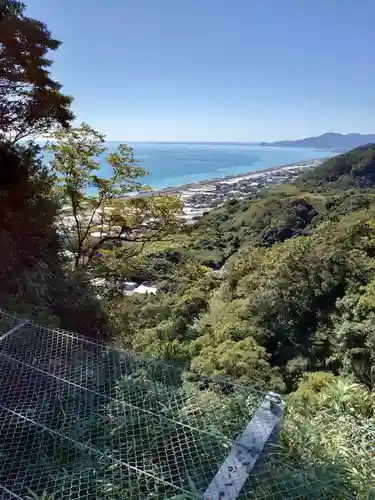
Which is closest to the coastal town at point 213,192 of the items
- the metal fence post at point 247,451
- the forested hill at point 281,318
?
the forested hill at point 281,318

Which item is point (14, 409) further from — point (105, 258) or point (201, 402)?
point (105, 258)

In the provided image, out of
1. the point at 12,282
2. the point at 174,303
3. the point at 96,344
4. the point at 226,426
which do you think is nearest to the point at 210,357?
the point at 12,282

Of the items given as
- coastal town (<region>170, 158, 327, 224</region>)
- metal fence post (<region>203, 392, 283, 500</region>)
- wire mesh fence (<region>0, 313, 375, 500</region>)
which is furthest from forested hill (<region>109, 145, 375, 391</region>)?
coastal town (<region>170, 158, 327, 224</region>)

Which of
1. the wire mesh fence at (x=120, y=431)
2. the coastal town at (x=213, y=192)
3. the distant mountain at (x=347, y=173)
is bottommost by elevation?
the coastal town at (x=213, y=192)

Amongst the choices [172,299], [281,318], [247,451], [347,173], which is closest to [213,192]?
[347,173]

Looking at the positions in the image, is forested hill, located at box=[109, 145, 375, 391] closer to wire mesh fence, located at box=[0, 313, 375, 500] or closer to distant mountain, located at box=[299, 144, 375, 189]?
wire mesh fence, located at box=[0, 313, 375, 500]

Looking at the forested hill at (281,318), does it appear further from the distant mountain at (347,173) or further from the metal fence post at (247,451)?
the distant mountain at (347,173)
